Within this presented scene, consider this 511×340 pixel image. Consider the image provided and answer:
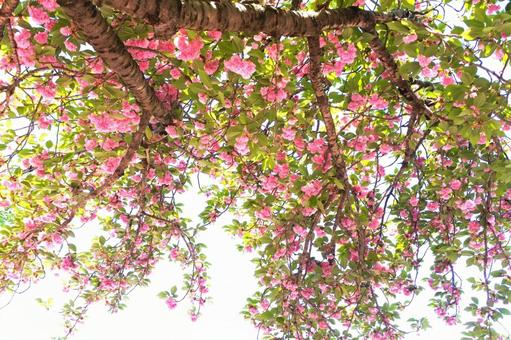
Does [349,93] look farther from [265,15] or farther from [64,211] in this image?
[64,211]

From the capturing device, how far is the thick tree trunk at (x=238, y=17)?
143 cm

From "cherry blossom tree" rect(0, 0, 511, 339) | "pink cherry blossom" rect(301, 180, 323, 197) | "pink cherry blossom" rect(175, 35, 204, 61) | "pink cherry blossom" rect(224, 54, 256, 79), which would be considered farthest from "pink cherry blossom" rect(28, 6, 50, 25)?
"pink cherry blossom" rect(301, 180, 323, 197)

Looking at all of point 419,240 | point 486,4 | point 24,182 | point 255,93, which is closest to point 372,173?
point 419,240

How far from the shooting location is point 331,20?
1979 mm

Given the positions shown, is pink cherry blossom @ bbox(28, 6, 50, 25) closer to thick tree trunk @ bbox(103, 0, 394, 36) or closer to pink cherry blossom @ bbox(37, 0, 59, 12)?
pink cherry blossom @ bbox(37, 0, 59, 12)

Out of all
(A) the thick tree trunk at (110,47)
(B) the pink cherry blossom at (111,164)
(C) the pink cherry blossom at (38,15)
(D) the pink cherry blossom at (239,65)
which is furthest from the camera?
(B) the pink cherry blossom at (111,164)

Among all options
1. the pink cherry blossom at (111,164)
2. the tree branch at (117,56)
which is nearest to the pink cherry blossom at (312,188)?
the tree branch at (117,56)

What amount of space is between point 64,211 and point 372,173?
8.17ft

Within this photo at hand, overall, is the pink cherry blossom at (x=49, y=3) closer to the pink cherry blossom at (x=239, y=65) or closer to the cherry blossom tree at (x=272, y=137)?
the cherry blossom tree at (x=272, y=137)

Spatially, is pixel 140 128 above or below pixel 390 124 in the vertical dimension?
below

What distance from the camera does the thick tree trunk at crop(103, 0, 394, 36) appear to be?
1.43m

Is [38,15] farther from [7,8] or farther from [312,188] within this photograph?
[312,188]

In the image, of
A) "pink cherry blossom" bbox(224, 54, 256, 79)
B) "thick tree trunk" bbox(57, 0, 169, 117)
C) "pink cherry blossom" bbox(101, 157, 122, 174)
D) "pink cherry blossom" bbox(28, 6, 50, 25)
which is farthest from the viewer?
"pink cherry blossom" bbox(101, 157, 122, 174)

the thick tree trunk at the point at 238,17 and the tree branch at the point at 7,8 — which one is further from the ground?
the thick tree trunk at the point at 238,17
